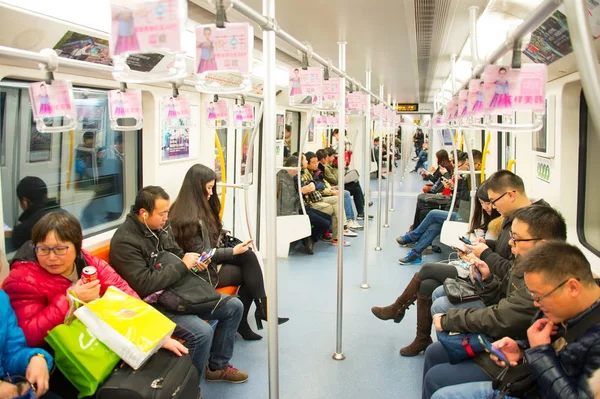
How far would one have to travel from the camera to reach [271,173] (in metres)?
2.10

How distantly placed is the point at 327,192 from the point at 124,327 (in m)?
5.93

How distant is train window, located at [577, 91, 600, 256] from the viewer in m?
3.67

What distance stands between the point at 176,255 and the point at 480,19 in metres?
2.67

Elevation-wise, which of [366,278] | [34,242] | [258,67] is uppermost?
[258,67]

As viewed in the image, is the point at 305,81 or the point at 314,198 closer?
the point at 305,81

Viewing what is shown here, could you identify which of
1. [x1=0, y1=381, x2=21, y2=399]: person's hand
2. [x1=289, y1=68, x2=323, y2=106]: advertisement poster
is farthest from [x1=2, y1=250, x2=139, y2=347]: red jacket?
[x1=289, y1=68, x2=323, y2=106]: advertisement poster

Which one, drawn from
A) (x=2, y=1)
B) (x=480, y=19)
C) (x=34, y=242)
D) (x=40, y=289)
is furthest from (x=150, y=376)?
(x=480, y=19)

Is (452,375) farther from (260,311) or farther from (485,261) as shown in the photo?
(260,311)

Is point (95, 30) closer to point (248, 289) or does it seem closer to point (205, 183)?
point (205, 183)

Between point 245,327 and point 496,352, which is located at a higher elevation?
point 496,352

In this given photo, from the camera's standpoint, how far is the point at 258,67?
16.6 ft

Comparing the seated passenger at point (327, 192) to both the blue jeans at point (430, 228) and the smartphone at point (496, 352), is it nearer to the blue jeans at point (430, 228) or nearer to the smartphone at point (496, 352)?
the blue jeans at point (430, 228)

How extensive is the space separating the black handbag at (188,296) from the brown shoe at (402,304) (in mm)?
1399

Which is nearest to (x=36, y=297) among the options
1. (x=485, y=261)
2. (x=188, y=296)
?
(x=188, y=296)
